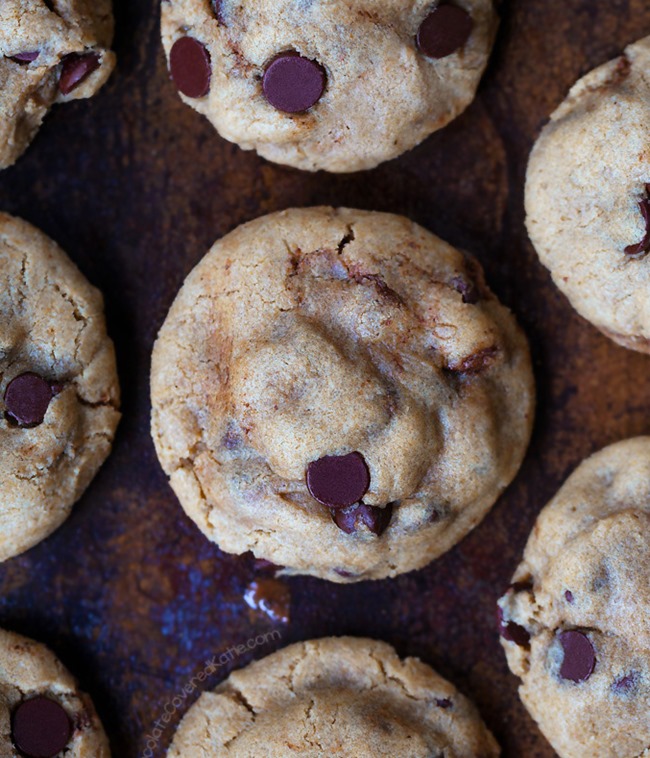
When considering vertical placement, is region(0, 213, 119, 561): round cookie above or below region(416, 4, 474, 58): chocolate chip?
below

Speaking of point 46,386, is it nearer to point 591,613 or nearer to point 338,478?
point 338,478

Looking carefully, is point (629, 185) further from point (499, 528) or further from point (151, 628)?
point (151, 628)

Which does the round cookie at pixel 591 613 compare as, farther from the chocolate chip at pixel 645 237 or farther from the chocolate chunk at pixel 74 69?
the chocolate chunk at pixel 74 69

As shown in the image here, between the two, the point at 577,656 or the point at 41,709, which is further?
the point at 41,709

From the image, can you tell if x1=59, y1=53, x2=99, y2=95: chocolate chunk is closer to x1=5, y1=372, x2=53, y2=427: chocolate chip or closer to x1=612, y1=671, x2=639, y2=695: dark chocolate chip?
x1=5, y1=372, x2=53, y2=427: chocolate chip

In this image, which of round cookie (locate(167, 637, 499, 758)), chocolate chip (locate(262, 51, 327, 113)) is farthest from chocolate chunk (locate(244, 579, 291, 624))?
chocolate chip (locate(262, 51, 327, 113))

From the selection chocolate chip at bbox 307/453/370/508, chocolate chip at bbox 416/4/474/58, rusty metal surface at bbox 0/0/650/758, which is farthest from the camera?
rusty metal surface at bbox 0/0/650/758

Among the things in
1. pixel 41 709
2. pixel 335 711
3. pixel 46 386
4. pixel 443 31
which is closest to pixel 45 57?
pixel 46 386
